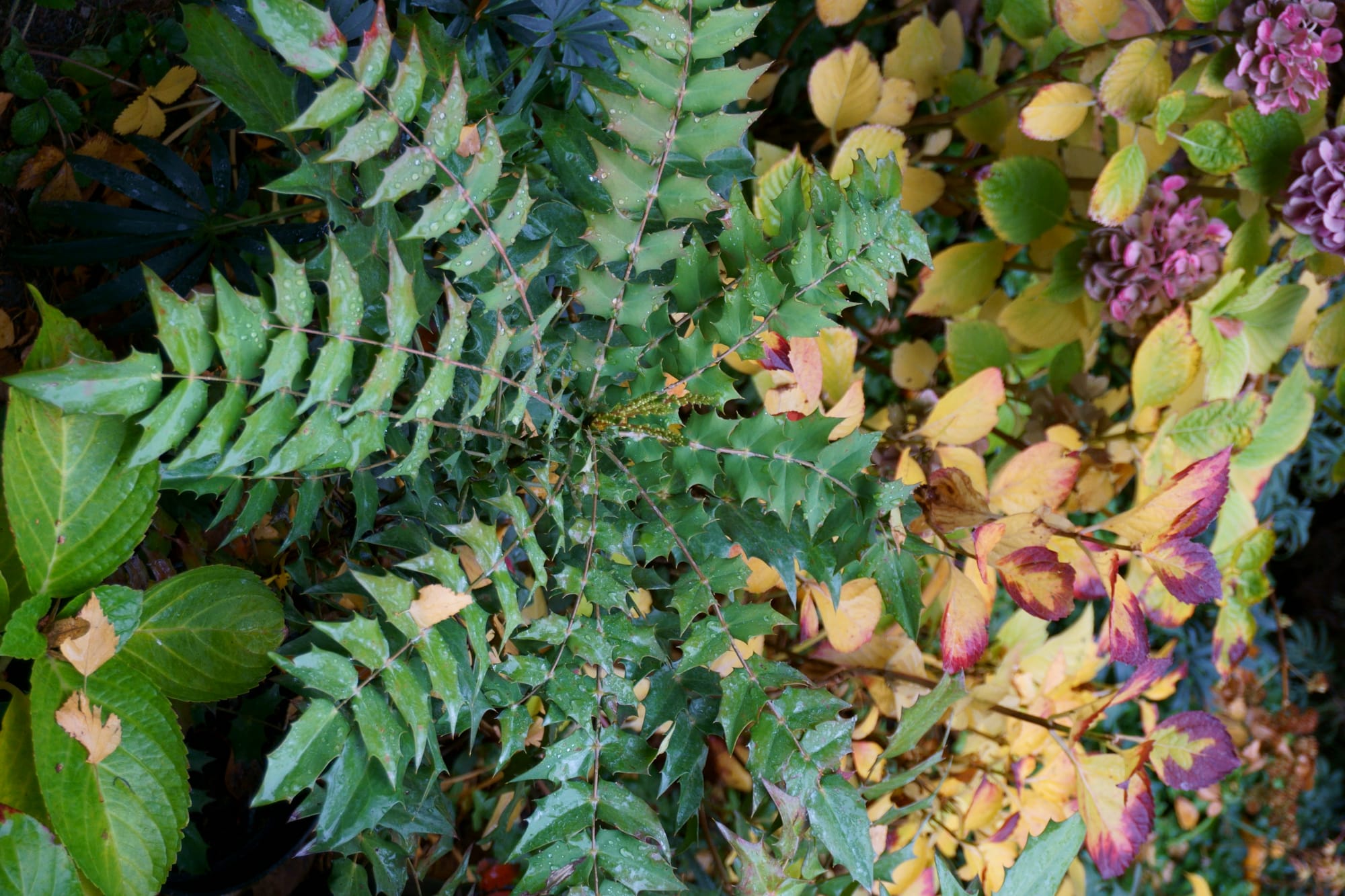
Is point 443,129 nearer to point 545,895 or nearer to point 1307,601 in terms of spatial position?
point 545,895

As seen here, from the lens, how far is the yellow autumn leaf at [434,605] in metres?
0.41

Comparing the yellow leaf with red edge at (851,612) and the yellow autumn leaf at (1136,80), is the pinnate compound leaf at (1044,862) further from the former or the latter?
the yellow autumn leaf at (1136,80)

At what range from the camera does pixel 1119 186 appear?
82cm

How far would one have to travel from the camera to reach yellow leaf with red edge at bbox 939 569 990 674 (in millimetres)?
651

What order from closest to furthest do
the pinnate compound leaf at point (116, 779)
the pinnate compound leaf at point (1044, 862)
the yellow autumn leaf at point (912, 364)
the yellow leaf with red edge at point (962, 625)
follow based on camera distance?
the pinnate compound leaf at point (116, 779) → the pinnate compound leaf at point (1044, 862) → the yellow leaf with red edge at point (962, 625) → the yellow autumn leaf at point (912, 364)

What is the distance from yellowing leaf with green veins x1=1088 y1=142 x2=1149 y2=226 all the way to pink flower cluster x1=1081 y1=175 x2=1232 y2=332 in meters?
0.06

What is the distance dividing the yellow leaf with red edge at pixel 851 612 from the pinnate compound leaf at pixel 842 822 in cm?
23

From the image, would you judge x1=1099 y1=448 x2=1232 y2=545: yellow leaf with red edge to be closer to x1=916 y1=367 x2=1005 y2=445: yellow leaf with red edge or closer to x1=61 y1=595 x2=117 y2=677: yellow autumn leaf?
x1=916 y1=367 x2=1005 y2=445: yellow leaf with red edge

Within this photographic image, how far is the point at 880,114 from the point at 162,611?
0.78 metres

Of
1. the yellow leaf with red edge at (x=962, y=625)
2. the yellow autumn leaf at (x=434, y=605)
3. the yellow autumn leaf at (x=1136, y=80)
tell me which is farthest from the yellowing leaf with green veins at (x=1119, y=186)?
the yellow autumn leaf at (x=434, y=605)

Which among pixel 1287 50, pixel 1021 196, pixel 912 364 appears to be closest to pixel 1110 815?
pixel 912 364

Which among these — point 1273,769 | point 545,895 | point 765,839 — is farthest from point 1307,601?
point 545,895

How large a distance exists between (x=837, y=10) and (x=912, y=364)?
14.6 inches

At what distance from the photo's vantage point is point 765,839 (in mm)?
549
